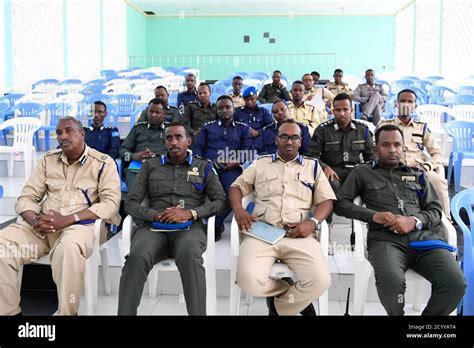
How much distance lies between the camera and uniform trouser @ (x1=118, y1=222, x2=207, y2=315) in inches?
Answer: 90.2

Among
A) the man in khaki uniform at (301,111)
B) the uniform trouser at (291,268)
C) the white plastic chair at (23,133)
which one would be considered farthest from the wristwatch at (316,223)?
the white plastic chair at (23,133)

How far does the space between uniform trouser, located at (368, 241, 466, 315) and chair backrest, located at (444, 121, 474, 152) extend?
2607 millimetres

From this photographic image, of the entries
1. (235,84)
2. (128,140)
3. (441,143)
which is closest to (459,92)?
(441,143)

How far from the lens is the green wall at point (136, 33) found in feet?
49.9

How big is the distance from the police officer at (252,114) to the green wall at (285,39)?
11.5 metres

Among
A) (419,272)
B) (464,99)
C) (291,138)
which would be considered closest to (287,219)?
(291,138)

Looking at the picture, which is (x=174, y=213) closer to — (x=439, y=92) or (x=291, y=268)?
(x=291, y=268)

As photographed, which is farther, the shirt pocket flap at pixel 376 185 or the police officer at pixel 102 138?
the police officer at pixel 102 138

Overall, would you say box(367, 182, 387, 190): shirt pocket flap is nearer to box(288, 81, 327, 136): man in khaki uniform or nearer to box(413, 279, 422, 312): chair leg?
box(413, 279, 422, 312): chair leg

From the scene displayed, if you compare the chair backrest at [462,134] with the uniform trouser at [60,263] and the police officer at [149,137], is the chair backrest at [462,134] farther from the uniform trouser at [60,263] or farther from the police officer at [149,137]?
the uniform trouser at [60,263]

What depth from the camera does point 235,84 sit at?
20.0 feet

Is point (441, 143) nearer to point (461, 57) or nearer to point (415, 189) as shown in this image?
point (415, 189)

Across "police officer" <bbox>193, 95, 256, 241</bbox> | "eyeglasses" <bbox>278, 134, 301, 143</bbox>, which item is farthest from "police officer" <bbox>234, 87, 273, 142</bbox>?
"eyeglasses" <bbox>278, 134, 301, 143</bbox>
